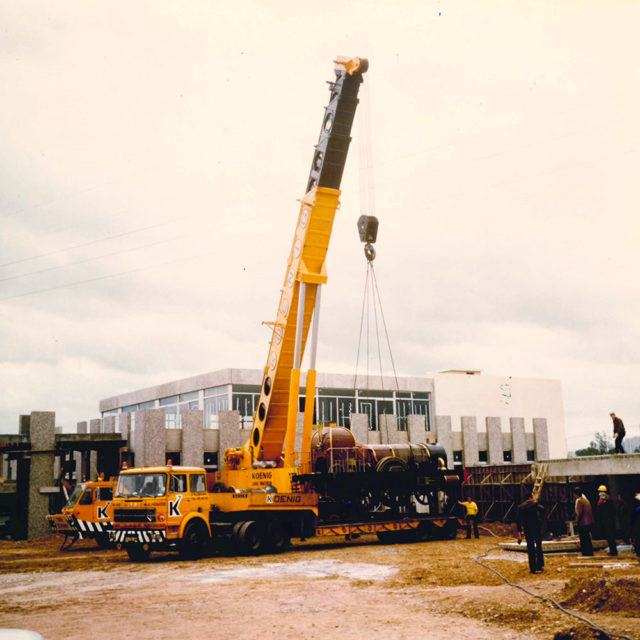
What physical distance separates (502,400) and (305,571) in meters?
48.2

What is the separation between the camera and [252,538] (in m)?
21.1

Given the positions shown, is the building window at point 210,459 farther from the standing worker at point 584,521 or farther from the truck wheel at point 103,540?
the standing worker at point 584,521

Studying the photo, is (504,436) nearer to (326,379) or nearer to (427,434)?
(427,434)

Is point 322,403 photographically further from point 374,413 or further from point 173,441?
point 173,441

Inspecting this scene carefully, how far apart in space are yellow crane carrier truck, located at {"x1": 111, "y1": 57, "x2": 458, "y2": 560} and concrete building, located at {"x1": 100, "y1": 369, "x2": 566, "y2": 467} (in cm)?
199

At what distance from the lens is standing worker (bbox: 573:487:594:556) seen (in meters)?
16.2

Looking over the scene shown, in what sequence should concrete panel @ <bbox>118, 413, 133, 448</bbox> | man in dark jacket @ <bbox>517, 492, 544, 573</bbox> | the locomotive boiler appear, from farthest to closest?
concrete panel @ <bbox>118, 413, 133, 448</bbox> < the locomotive boiler < man in dark jacket @ <bbox>517, 492, 544, 573</bbox>

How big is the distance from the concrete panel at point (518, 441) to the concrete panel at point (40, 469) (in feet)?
83.4

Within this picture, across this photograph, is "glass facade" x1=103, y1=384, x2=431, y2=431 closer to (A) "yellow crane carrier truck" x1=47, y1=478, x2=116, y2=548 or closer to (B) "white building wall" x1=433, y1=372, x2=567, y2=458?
(B) "white building wall" x1=433, y1=372, x2=567, y2=458

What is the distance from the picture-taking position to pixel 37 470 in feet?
93.7

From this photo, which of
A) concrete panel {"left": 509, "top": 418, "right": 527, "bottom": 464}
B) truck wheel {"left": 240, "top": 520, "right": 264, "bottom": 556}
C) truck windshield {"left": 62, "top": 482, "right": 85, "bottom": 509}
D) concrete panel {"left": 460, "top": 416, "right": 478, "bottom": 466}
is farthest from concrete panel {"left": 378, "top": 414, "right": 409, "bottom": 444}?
truck windshield {"left": 62, "top": 482, "right": 85, "bottom": 509}

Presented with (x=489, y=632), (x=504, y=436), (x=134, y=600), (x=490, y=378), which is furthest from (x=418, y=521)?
(x=490, y=378)

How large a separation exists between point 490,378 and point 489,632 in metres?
53.8

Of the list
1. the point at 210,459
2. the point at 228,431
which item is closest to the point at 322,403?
the point at 210,459
